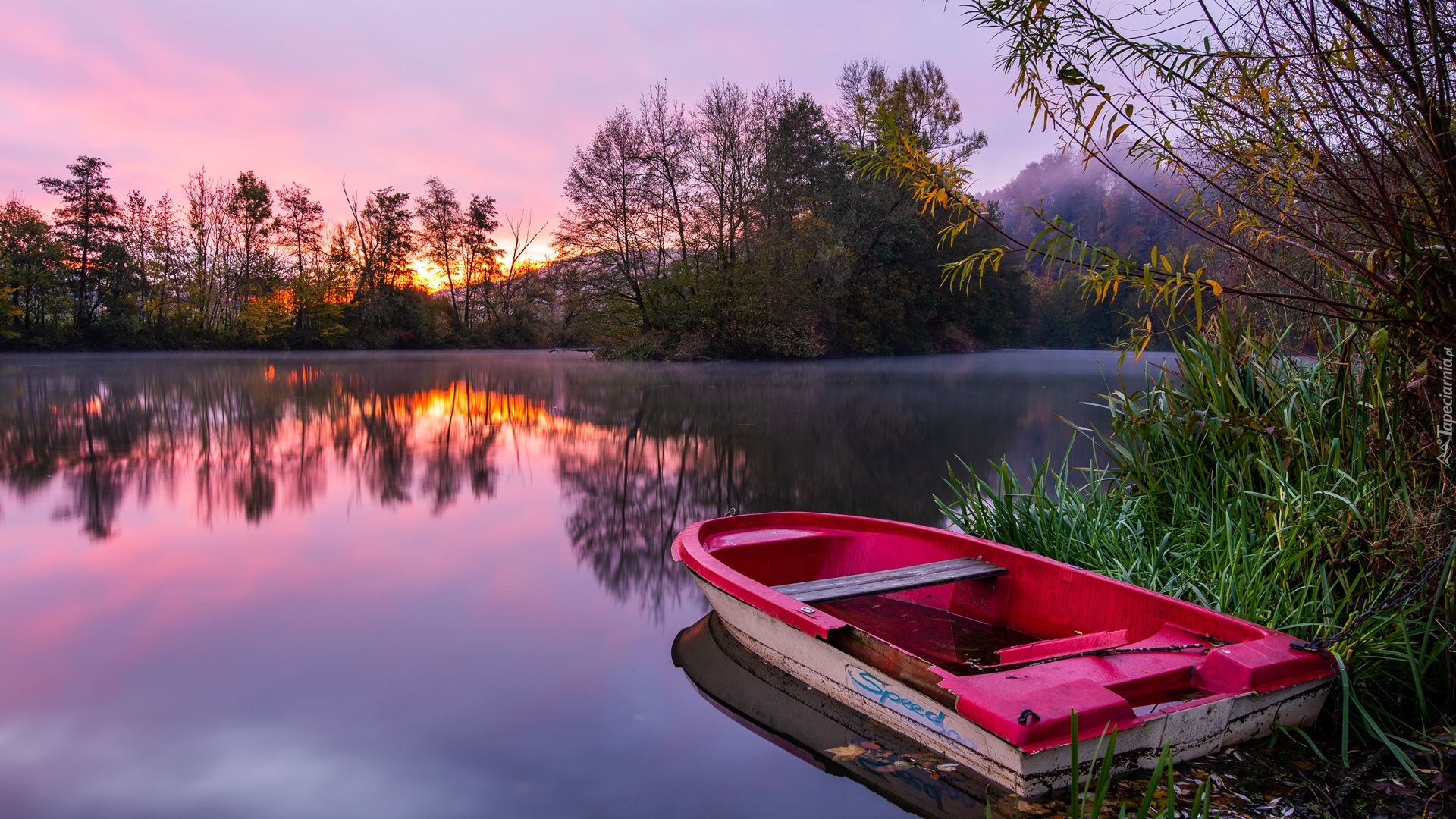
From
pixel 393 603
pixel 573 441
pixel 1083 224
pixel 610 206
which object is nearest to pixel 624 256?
pixel 610 206

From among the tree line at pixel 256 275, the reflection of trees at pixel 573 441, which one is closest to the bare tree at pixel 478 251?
the tree line at pixel 256 275

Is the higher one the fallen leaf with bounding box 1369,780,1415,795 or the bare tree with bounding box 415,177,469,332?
the bare tree with bounding box 415,177,469,332

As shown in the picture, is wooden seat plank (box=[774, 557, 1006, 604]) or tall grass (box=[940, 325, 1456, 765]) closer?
tall grass (box=[940, 325, 1456, 765])

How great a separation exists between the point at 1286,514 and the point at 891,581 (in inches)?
57.6

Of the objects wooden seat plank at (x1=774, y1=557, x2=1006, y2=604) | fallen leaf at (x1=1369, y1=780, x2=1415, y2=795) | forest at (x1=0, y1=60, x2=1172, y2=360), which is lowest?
fallen leaf at (x1=1369, y1=780, x2=1415, y2=795)

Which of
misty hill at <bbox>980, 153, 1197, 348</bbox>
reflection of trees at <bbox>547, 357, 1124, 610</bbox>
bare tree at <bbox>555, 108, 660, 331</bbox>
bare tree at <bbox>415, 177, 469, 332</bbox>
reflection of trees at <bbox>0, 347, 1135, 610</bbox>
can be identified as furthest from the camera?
misty hill at <bbox>980, 153, 1197, 348</bbox>

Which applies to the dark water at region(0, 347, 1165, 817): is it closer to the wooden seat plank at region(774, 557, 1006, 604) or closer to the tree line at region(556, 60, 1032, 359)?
the wooden seat plank at region(774, 557, 1006, 604)

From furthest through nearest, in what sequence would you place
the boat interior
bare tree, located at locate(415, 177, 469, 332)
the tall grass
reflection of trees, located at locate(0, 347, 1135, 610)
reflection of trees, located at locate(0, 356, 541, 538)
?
bare tree, located at locate(415, 177, 469, 332) → reflection of trees, located at locate(0, 356, 541, 538) → reflection of trees, located at locate(0, 347, 1135, 610) → the tall grass → the boat interior

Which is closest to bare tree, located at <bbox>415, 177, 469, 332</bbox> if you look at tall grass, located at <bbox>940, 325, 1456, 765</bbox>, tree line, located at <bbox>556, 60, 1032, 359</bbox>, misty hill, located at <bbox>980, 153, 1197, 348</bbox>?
tree line, located at <bbox>556, 60, 1032, 359</bbox>

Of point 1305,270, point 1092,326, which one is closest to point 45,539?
point 1305,270

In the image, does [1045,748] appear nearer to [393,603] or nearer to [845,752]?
[845,752]

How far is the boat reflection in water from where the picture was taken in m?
2.30

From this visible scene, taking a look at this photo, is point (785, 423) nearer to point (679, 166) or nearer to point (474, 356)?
point (679, 166)

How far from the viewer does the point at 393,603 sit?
4.24 metres
